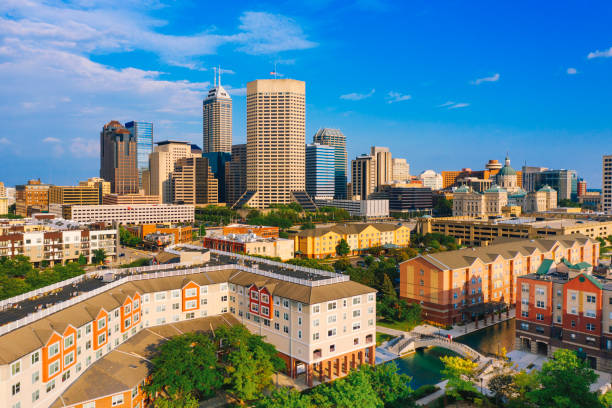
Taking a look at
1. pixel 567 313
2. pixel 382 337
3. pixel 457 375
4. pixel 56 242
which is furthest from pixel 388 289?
pixel 56 242

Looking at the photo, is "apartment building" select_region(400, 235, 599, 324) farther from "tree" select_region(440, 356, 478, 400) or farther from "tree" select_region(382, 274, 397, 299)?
"tree" select_region(440, 356, 478, 400)

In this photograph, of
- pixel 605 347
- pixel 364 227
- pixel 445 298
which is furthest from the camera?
pixel 364 227

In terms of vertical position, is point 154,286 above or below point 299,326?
above

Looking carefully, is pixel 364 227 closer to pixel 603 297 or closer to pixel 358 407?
pixel 603 297

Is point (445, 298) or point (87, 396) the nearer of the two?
point (87, 396)

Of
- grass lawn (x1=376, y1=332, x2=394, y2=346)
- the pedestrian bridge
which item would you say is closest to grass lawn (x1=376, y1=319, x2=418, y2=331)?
grass lawn (x1=376, y1=332, x2=394, y2=346)

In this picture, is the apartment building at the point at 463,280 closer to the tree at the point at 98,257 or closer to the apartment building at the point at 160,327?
the apartment building at the point at 160,327


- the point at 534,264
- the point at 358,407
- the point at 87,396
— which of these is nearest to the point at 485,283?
the point at 534,264
